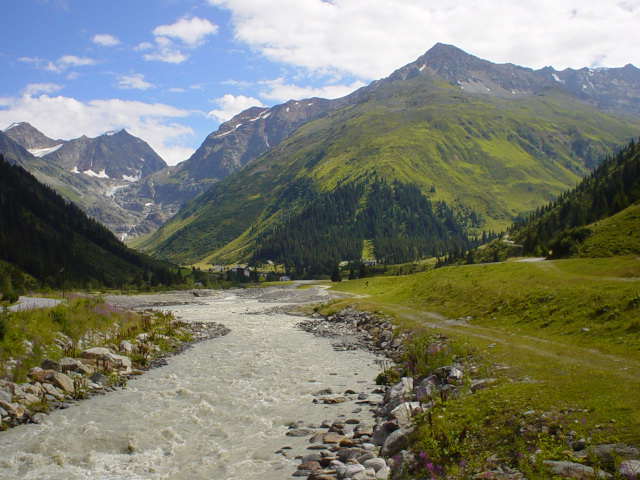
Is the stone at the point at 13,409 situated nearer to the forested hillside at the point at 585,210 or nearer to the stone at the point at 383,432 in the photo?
the stone at the point at 383,432

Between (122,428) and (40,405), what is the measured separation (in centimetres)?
537

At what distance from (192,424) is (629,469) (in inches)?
667

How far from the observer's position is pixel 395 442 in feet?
45.8

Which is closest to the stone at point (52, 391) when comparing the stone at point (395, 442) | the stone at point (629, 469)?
the stone at point (395, 442)

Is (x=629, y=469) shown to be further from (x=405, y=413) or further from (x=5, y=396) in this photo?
(x=5, y=396)

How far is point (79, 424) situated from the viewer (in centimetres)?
1938

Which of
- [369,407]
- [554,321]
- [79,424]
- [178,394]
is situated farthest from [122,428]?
[554,321]

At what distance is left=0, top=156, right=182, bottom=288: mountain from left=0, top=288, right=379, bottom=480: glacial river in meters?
107

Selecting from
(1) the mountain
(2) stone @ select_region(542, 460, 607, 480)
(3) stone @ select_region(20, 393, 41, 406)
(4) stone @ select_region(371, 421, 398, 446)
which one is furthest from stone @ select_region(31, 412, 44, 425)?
(1) the mountain

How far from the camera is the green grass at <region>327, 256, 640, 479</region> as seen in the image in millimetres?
11148

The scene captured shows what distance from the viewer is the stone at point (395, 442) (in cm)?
1373

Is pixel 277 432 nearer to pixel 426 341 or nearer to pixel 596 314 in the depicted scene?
pixel 426 341

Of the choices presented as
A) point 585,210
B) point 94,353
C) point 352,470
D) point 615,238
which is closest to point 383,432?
point 352,470

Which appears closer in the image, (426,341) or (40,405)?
(40,405)
